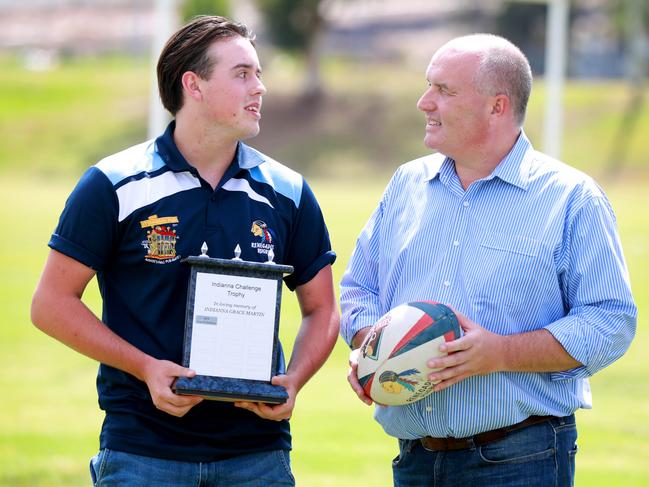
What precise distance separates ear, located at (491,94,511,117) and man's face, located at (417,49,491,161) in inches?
1.1

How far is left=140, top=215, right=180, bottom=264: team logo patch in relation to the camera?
3586mm

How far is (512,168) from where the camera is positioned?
3887 millimetres

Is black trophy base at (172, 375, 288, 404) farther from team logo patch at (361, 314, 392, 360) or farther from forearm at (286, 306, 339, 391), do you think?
team logo patch at (361, 314, 392, 360)

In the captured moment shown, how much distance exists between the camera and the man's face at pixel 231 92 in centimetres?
370

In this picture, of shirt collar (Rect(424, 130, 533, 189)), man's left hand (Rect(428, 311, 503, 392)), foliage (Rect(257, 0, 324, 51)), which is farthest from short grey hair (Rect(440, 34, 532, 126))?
foliage (Rect(257, 0, 324, 51))

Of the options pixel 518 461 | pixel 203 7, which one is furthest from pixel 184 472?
pixel 203 7

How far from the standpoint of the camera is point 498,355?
361 centimetres

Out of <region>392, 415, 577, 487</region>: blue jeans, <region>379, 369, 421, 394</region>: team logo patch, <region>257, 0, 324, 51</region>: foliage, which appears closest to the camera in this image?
<region>379, 369, 421, 394</region>: team logo patch

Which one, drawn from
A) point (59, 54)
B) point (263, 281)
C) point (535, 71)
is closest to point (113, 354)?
point (263, 281)

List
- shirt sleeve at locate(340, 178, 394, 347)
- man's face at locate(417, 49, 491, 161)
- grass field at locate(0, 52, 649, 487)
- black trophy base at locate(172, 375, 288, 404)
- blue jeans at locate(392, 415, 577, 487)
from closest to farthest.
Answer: black trophy base at locate(172, 375, 288, 404)
blue jeans at locate(392, 415, 577, 487)
man's face at locate(417, 49, 491, 161)
shirt sleeve at locate(340, 178, 394, 347)
grass field at locate(0, 52, 649, 487)

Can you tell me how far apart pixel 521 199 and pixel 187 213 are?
1137 millimetres

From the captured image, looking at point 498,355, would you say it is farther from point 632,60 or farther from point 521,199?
point 632,60

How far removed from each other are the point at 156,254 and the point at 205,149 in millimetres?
414

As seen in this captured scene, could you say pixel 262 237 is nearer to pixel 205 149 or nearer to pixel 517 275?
pixel 205 149
